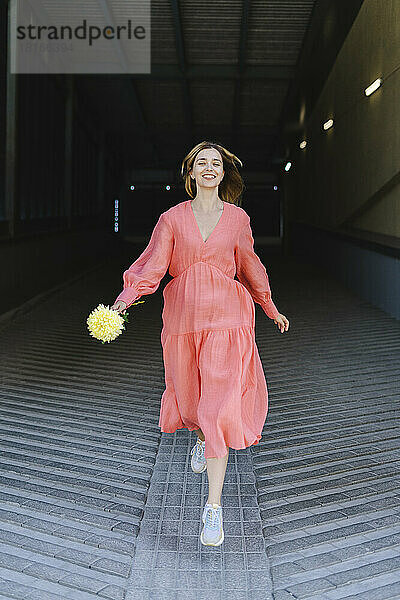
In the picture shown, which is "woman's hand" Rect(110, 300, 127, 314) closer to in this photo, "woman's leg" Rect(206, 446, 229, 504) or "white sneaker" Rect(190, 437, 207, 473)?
"woman's leg" Rect(206, 446, 229, 504)

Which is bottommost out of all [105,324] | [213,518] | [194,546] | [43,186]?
[194,546]

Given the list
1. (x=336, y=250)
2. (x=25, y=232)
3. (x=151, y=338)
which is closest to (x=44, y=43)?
(x=25, y=232)

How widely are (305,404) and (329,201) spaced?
12652mm

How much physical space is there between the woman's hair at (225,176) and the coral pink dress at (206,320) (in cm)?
20

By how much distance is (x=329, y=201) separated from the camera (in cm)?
1738

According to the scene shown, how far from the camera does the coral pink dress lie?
3213 mm

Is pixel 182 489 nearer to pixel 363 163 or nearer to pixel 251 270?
pixel 251 270

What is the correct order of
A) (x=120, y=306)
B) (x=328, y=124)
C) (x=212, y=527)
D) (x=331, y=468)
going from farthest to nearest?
(x=328, y=124) → (x=331, y=468) → (x=120, y=306) → (x=212, y=527)

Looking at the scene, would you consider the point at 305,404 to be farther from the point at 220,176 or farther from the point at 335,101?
the point at 335,101

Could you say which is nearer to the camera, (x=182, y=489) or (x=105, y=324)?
(x=105, y=324)

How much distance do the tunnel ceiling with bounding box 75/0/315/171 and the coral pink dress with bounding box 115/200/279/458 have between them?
10.1 m

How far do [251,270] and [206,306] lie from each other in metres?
0.37

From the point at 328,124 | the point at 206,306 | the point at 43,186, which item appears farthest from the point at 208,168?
the point at 328,124

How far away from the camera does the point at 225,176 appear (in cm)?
362
